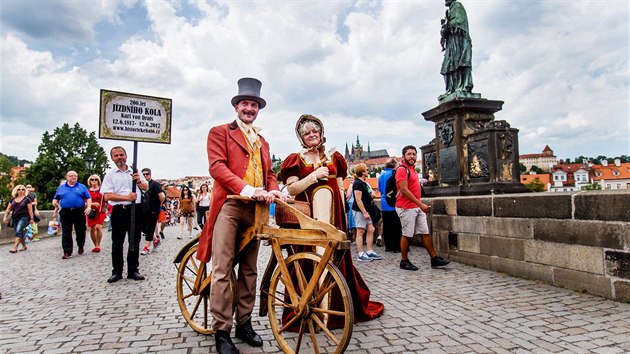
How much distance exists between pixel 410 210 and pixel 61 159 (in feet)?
184

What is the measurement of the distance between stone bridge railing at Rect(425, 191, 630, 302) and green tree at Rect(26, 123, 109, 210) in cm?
4424

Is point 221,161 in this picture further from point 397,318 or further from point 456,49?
point 456,49

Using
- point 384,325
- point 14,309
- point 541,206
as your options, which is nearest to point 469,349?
point 384,325

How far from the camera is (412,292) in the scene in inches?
201

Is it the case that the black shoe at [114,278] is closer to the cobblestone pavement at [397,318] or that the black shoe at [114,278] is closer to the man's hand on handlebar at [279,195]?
the cobblestone pavement at [397,318]

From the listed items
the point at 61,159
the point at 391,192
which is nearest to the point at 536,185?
the point at 61,159

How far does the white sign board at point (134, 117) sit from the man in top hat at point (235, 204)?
3.76 m

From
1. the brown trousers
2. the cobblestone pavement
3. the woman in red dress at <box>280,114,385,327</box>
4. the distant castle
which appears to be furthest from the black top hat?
the distant castle

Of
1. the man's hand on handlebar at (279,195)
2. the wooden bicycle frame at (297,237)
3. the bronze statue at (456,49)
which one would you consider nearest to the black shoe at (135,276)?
the wooden bicycle frame at (297,237)

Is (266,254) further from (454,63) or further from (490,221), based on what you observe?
(454,63)

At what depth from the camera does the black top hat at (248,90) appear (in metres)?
3.57

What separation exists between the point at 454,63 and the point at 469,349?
9.03 m

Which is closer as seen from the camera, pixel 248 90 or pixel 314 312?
pixel 314 312

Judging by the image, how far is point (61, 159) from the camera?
51.6 m
